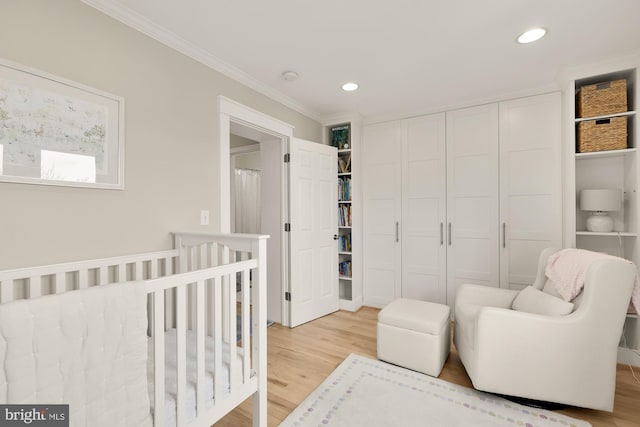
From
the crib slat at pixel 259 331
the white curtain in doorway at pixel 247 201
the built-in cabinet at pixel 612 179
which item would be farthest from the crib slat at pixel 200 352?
the white curtain in doorway at pixel 247 201

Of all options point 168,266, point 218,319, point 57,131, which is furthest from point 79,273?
point 218,319

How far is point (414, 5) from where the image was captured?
1.65 meters

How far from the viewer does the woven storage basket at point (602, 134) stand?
228 centimetres

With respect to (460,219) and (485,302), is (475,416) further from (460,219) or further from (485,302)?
(460,219)

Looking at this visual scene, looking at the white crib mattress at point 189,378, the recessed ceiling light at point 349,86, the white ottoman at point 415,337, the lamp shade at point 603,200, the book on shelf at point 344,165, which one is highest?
the recessed ceiling light at point 349,86

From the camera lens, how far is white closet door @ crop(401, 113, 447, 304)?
3168mm

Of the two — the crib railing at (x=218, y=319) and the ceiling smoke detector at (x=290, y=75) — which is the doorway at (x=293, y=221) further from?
the crib railing at (x=218, y=319)

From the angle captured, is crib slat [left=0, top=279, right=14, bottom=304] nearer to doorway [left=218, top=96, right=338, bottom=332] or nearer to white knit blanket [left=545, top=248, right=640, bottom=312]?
doorway [left=218, top=96, right=338, bottom=332]

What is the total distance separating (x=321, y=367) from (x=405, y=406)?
67cm

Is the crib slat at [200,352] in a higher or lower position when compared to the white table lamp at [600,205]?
lower

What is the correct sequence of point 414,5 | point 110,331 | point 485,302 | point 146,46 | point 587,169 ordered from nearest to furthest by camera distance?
point 110,331, point 414,5, point 146,46, point 485,302, point 587,169

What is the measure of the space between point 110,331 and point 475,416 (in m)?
1.89

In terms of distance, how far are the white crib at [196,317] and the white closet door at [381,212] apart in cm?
220

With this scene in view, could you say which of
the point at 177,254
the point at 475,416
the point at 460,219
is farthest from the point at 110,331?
the point at 460,219
